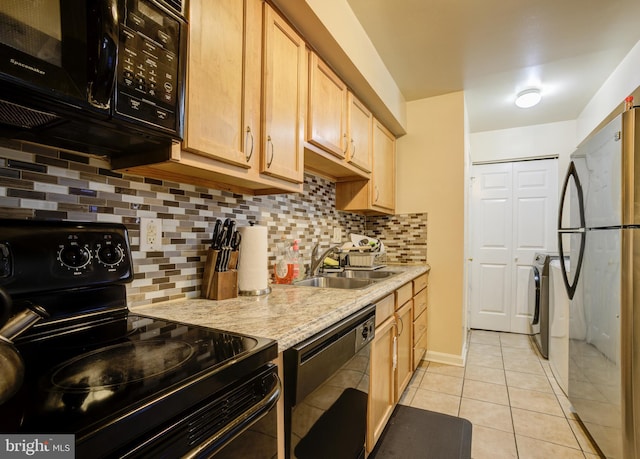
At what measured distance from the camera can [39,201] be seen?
0.91 meters

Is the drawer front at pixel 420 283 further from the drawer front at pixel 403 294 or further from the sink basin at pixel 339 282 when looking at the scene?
the sink basin at pixel 339 282

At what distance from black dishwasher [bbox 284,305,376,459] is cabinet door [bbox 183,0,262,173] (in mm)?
729

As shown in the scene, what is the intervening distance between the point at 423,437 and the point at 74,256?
6.39 feet

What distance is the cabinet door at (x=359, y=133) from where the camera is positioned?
215cm

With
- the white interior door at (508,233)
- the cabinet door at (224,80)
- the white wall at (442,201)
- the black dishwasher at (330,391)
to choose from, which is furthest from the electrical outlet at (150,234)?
the white interior door at (508,233)

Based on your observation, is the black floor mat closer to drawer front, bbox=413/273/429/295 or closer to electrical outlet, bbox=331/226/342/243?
drawer front, bbox=413/273/429/295

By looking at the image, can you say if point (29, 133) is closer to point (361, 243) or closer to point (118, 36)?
point (118, 36)

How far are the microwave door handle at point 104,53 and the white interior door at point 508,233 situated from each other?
12.6 ft

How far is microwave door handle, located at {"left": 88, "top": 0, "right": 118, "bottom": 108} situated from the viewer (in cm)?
70

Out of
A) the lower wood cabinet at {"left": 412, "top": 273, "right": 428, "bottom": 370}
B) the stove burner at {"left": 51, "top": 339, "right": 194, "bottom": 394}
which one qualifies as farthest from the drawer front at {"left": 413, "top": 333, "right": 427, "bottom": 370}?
the stove burner at {"left": 51, "top": 339, "right": 194, "bottom": 394}

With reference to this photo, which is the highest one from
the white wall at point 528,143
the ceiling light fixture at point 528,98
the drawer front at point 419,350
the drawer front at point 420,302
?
the ceiling light fixture at point 528,98

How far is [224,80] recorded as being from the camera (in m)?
1.12

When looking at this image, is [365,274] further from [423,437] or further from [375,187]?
[423,437]

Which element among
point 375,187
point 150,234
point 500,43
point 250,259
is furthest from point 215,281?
point 500,43
